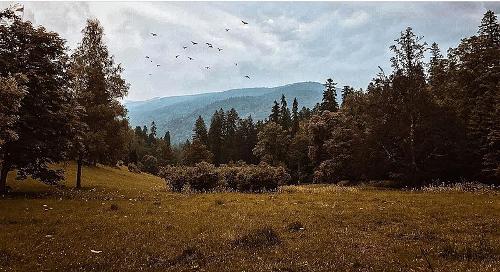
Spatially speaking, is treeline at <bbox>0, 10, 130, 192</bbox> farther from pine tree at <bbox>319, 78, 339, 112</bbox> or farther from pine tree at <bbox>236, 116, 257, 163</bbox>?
pine tree at <bbox>236, 116, 257, 163</bbox>

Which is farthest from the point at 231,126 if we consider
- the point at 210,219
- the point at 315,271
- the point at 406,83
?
the point at 315,271

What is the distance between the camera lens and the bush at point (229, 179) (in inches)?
1809

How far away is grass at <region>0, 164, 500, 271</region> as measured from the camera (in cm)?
1305

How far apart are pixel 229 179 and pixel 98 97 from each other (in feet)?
60.0

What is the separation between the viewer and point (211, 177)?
152 feet

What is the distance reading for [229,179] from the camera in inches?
1875

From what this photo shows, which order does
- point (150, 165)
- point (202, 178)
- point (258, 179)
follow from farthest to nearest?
1. point (150, 165)
2. point (202, 178)
3. point (258, 179)

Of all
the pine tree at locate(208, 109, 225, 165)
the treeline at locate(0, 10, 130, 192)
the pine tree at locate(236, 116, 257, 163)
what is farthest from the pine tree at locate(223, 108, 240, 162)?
the treeline at locate(0, 10, 130, 192)

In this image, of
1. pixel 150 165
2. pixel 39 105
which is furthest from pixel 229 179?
pixel 150 165

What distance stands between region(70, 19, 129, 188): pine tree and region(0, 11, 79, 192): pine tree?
18.1 feet

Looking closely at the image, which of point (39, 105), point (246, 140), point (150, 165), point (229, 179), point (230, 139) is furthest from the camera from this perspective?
point (150, 165)

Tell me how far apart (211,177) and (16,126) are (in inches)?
830

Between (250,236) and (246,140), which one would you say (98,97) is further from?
(246,140)

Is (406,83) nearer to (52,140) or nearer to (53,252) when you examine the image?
(52,140)
